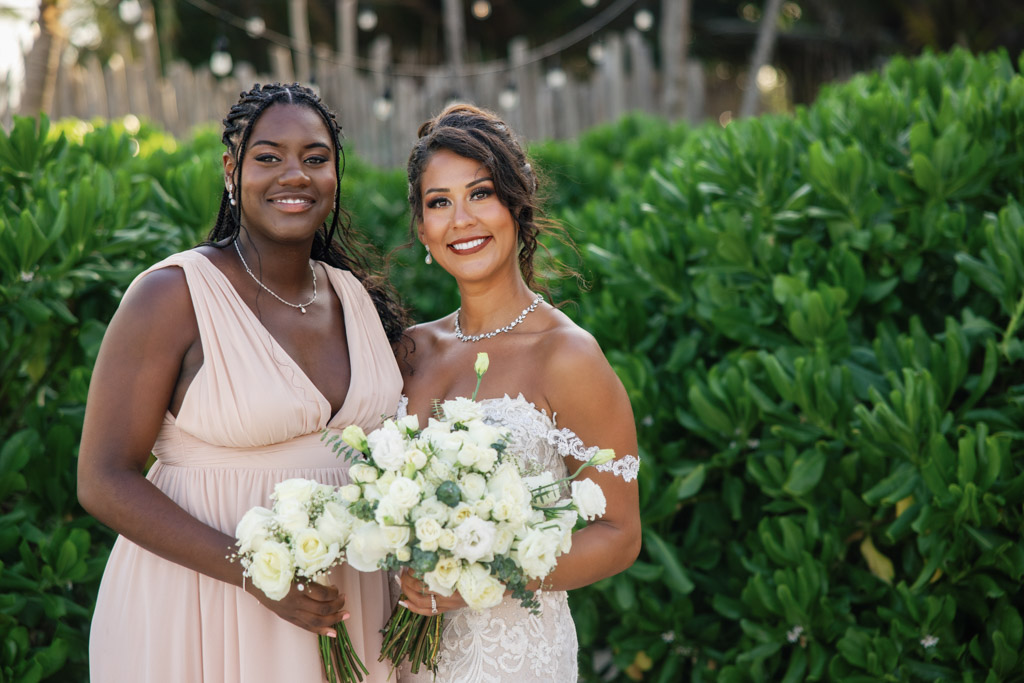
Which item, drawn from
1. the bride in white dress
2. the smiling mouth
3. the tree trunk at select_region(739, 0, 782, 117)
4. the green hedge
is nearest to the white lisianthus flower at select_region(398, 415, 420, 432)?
the bride in white dress

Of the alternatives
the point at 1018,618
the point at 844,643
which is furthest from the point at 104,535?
the point at 1018,618

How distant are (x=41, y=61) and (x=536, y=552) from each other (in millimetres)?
6111

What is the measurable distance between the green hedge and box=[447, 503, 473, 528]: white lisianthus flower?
1.74 metres

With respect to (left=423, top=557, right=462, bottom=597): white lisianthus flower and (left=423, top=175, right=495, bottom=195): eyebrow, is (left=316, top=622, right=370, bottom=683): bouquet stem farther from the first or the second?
(left=423, top=175, right=495, bottom=195): eyebrow

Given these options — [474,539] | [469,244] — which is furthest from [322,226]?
[474,539]

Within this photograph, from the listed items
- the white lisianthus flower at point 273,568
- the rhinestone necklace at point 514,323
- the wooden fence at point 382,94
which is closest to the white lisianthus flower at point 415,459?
the white lisianthus flower at point 273,568

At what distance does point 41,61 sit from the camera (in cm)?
660

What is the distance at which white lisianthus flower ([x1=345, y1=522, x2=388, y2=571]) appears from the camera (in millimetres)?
2158

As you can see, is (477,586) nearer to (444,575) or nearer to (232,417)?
(444,575)

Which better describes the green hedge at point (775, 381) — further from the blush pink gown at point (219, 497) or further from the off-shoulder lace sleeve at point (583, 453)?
the off-shoulder lace sleeve at point (583, 453)

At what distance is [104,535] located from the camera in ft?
12.2

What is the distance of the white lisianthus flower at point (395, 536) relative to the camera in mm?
2113

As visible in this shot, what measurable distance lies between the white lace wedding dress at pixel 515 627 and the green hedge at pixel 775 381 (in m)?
1.08

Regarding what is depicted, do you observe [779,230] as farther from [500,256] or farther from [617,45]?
[617,45]
